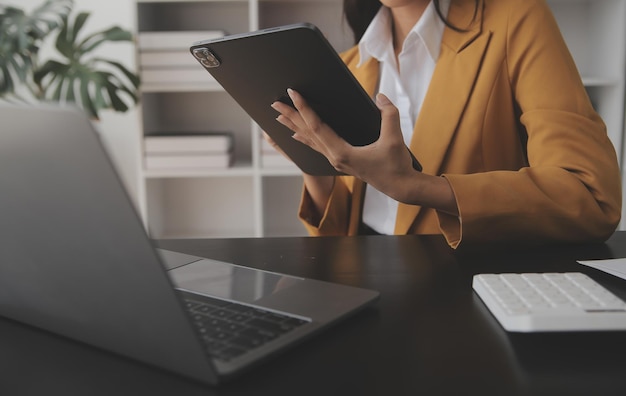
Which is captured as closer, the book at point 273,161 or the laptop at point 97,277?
the laptop at point 97,277

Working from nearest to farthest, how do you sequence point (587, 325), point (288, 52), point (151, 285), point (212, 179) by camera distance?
point (151, 285)
point (587, 325)
point (288, 52)
point (212, 179)

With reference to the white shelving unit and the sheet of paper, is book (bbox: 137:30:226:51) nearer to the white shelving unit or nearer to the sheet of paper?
the white shelving unit

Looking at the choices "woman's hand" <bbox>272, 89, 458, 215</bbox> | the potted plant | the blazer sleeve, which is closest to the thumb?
"woman's hand" <bbox>272, 89, 458, 215</bbox>

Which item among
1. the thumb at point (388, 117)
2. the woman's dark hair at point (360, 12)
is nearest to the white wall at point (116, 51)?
the woman's dark hair at point (360, 12)

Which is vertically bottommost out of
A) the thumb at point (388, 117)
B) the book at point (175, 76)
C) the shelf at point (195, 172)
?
the shelf at point (195, 172)

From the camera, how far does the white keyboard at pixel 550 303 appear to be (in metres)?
0.50

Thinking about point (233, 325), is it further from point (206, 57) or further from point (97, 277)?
point (206, 57)

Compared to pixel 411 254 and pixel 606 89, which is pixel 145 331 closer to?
pixel 411 254

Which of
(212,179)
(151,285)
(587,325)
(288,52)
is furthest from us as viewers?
(212,179)

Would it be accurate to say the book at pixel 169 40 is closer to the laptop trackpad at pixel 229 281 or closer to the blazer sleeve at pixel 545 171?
the blazer sleeve at pixel 545 171

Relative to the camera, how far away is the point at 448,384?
0.42m

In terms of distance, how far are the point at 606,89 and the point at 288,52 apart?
1837 millimetres

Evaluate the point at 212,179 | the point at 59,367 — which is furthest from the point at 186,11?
the point at 59,367

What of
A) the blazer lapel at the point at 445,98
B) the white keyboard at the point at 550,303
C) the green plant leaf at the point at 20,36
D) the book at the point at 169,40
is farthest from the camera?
the book at the point at 169,40
